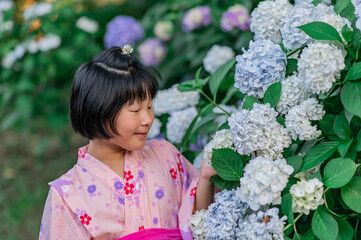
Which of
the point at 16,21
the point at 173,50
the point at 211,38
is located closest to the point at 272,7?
the point at 211,38

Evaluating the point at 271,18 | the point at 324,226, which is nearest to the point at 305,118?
the point at 324,226

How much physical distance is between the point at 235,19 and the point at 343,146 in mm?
1907

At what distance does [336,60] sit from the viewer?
54.2 inches

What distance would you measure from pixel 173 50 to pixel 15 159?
6.20ft

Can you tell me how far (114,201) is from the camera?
67.0 inches

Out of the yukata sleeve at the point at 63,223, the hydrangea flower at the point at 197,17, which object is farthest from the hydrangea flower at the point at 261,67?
the hydrangea flower at the point at 197,17

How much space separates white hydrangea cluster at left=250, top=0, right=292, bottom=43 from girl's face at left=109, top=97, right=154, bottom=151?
493mm

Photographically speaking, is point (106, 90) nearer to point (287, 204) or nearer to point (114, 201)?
point (114, 201)

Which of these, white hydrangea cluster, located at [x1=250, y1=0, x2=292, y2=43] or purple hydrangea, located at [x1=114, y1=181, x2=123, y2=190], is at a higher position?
white hydrangea cluster, located at [x1=250, y1=0, x2=292, y2=43]

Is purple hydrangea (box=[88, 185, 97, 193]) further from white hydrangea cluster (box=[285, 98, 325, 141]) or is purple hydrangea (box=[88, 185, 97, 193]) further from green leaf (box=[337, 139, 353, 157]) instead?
green leaf (box=[337, 139, 353, 157])

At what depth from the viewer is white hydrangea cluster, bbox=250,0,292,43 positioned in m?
1.76

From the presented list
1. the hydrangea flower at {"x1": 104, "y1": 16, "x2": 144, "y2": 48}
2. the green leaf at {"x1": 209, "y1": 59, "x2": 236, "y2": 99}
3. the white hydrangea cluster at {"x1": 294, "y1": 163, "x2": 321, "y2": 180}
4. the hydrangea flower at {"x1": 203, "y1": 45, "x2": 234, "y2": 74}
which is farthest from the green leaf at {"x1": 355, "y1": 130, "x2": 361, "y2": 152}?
the hydrangea flower at {"x1": 104, "y1": 16, "x2": 144, "y2": 48}

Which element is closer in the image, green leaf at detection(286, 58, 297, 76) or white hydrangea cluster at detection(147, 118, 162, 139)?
green leaf at detection(286, 58, 297, 76)

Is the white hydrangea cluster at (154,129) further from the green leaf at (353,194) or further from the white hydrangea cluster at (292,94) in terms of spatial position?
the green leaf at (353,194)
